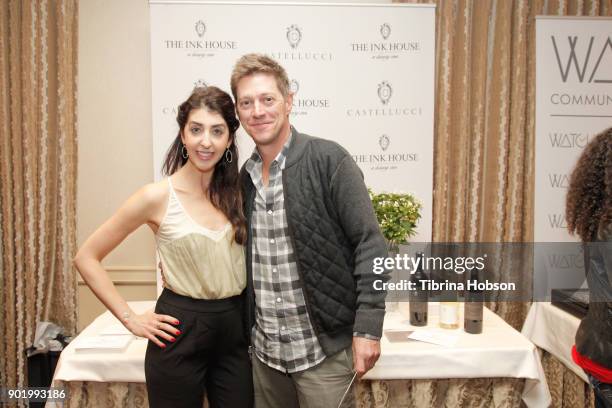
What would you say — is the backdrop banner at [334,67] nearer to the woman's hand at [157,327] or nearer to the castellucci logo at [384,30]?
the castellucci logo at [384,30]

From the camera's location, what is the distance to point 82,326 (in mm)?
3186

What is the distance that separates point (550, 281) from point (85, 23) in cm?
331

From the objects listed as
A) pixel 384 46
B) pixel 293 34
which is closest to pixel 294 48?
pixel 293 34

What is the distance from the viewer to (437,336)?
1.87m

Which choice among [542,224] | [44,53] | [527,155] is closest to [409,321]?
[542,224]

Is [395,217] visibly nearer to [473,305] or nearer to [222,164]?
[473,305]

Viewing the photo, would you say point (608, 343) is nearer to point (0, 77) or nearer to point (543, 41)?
point (543, 41)

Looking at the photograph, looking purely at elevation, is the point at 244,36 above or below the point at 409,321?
above

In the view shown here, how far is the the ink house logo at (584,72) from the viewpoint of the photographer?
2871 mm

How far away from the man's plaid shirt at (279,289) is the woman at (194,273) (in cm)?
8

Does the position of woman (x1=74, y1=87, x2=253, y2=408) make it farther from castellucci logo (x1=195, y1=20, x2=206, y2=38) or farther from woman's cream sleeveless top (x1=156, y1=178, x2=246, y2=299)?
castellucci logo (x1=195, y1=20, x2=206, y2=38)

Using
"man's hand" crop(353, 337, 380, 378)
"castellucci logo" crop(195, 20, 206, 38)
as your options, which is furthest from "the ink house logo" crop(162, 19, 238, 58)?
"man's hand" crop(353, 337, 380, 378)

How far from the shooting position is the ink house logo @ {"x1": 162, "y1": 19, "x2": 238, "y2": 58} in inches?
108

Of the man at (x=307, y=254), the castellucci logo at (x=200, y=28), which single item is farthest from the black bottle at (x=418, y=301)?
the castellucci logo at (x=200, y=28)
